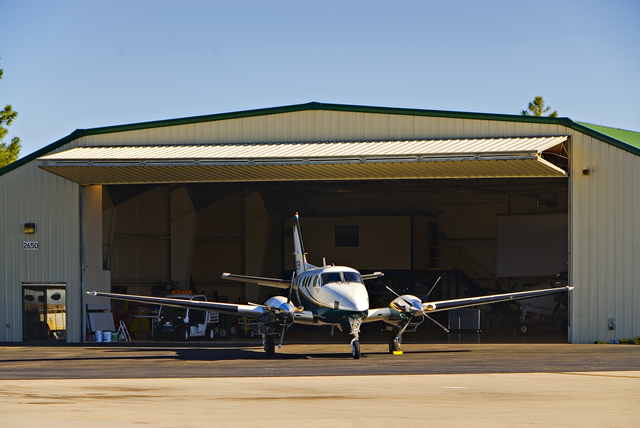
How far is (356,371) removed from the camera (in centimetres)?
1780

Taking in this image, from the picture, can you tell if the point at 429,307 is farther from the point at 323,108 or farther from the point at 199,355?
the point at 323,108

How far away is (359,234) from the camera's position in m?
46.5

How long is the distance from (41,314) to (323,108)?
1317 cm

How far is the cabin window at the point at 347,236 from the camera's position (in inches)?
1833

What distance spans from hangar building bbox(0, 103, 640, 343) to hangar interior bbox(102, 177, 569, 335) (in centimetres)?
11

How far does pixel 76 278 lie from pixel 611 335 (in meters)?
18.8

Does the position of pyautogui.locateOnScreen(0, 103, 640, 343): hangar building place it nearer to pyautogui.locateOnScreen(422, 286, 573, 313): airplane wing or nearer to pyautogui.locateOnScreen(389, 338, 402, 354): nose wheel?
pyautogui.locateOnScreen(422, 286, 573, 313): airplane wing

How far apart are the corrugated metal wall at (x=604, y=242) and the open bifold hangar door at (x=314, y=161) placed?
3.51 feet

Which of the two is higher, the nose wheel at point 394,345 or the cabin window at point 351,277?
the cabin window at point 351,277

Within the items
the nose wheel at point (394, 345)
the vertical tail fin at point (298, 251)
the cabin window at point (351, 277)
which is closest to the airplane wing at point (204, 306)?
the cabin window at point (351, 277)

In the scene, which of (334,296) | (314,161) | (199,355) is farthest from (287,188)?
(334,296)

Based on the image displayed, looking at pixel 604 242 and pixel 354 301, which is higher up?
pixel 604 242

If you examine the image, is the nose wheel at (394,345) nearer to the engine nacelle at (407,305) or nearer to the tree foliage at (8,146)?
the engine nacelle at (407,305)

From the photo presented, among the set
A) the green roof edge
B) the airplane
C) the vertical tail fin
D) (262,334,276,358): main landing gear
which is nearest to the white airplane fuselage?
the airplane
